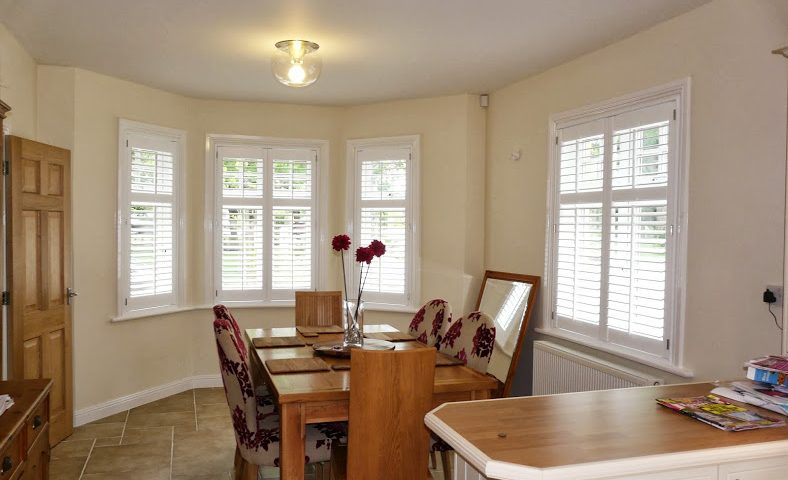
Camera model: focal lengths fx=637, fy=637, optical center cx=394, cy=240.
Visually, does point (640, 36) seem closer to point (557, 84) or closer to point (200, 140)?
point (557, 84)

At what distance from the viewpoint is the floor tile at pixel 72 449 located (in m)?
4.07

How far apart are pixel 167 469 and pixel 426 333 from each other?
→ 1807 mm

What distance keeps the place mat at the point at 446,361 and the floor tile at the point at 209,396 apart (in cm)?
250

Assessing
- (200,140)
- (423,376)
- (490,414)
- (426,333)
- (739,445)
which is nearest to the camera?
(739,445)

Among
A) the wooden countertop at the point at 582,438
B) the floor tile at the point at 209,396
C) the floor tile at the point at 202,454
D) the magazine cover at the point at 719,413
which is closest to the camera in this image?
the wooden countertop at the point at 582,438

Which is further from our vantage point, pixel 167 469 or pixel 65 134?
pixel 65 134

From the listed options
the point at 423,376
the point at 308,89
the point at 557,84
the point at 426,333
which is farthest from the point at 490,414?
the point at 308,89

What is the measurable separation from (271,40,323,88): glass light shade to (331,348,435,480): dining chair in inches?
78.2

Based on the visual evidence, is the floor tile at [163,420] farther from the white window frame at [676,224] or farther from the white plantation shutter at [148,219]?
the white window frame at [676,224]

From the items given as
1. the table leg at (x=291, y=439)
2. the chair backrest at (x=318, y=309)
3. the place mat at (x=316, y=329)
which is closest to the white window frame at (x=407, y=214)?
the chair backrest at (x=318, y=309)

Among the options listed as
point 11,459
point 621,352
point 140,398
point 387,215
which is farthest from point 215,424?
point 621,352

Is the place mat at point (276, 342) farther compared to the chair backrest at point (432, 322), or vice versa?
the chair backrest at point (432, 322)

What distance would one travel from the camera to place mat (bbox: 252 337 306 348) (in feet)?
12.3

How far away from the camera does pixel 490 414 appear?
211 centimetres
